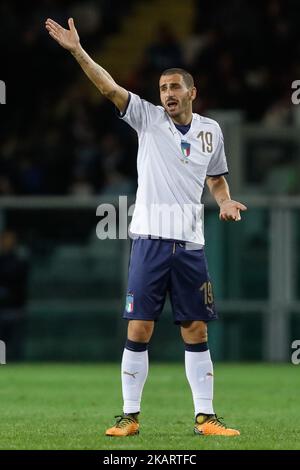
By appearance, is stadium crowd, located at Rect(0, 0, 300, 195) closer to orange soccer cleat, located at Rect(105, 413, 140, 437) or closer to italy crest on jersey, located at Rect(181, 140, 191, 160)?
italy crest on jersey, located at Rect(181, 140, 191, 160)

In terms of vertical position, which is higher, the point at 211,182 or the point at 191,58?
the point at 191,58

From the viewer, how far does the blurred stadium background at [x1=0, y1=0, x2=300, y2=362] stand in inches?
653

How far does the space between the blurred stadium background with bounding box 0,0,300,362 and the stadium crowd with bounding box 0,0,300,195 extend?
22 mm

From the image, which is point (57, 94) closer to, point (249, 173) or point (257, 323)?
point (249, 173)

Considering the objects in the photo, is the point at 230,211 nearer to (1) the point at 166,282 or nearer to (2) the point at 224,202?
(2) the point at 224,202

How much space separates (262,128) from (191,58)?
3.42 metres

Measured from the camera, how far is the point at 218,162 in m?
8.87

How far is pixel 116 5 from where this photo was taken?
22641mm

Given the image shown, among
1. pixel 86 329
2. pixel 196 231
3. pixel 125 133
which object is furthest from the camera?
pixel 125 133

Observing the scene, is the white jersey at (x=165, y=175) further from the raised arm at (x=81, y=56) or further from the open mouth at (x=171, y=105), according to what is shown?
the raised arm at (x=81, y=56)

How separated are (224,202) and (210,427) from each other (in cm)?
146

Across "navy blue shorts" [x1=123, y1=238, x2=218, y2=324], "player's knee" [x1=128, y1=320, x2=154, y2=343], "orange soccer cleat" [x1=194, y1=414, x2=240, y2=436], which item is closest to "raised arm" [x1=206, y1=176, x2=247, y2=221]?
"navy blue shorts" [x1=123, y1=238, x2=218, y2=324]

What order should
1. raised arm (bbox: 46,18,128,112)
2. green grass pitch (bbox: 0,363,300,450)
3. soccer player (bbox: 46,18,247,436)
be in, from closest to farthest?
green grass pitch (bbox: 0,363,300,450) → raised arm (bbox: 46,18,128,112) → soccer player (bbox: 46,18,247,436)
